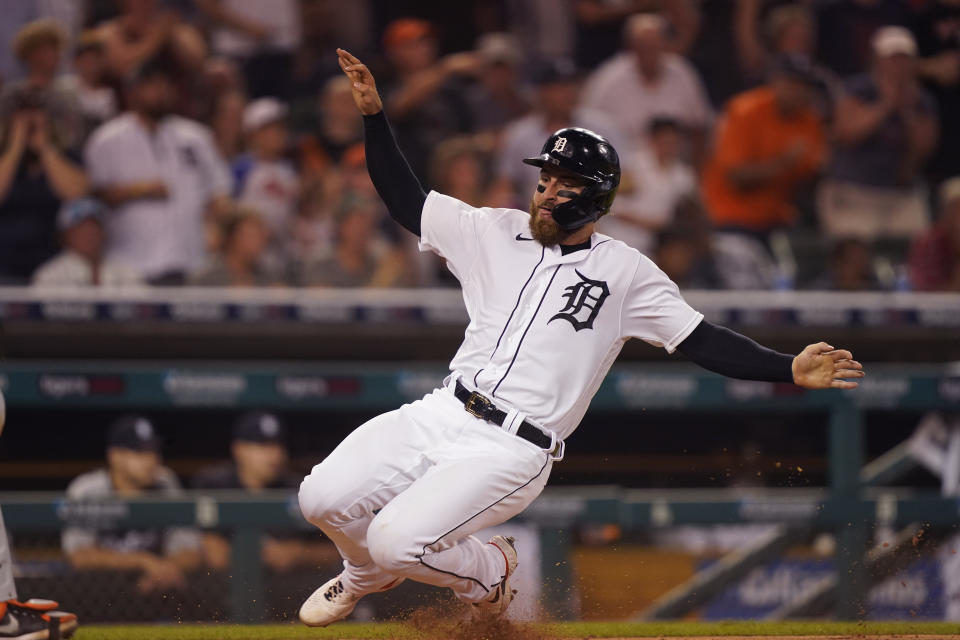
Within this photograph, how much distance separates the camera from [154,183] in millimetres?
7523

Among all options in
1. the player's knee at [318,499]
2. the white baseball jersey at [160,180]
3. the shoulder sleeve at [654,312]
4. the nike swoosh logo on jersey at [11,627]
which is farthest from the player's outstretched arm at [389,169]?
the white baseball jersey at [160,180]

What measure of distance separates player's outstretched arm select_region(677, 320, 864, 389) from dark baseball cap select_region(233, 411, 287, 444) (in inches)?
117

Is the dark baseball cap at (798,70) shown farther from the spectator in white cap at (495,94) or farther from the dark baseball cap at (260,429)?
the dark baseball cap at (260,429)

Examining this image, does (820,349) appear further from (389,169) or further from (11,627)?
(11,627)

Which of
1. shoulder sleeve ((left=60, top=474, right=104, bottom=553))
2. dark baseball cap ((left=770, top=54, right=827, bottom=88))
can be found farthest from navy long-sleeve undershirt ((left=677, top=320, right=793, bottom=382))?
dark baseball cap ((left=770, top=54, right=827, bottom=88))

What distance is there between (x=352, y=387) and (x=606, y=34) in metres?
3.64

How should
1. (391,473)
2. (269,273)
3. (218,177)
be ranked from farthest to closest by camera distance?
→ (218,177) < (269,273) < (391,473)

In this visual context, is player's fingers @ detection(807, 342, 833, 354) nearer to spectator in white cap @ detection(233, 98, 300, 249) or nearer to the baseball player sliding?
the baseball player sliding

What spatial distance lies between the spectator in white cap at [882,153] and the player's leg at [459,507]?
458cm

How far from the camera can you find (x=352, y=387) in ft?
22.6

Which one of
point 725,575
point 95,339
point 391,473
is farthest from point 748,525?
point 95,339

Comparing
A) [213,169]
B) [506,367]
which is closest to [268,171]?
[213,169]

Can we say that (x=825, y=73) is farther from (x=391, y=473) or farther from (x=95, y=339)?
(x=391, y=473)

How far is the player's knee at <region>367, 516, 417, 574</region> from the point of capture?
4.07m
